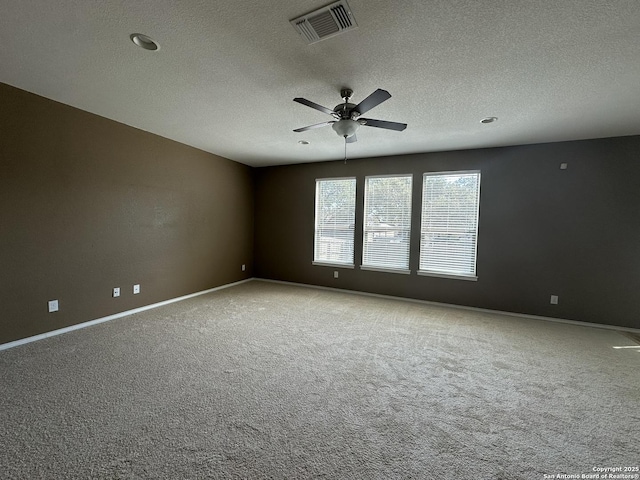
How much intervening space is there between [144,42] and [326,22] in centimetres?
135

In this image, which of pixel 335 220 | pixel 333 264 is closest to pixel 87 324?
pixel 333 264

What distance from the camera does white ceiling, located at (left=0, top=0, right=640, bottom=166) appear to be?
1622 mm

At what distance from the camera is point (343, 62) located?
210cm

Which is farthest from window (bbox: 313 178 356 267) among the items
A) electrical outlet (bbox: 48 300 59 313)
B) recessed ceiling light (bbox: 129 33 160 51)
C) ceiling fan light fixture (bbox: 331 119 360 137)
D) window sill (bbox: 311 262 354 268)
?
electrical outlet (bbox: 48 300 59 313)

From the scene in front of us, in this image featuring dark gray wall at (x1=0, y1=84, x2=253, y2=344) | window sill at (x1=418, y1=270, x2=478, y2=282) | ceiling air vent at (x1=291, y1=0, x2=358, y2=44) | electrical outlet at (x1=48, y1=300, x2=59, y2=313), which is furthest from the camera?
window sill at (x1=418, y1=270, x2=478, y2=282)

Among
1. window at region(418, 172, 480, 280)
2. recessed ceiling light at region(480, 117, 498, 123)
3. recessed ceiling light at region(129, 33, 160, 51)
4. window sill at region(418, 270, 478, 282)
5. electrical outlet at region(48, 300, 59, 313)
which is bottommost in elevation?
electrical outlet at region(48, 300, 59, 313)

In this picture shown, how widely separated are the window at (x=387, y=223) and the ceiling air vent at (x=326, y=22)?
3.30 metres

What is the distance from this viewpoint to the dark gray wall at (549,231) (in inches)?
139

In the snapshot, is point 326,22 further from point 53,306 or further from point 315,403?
point 53,306

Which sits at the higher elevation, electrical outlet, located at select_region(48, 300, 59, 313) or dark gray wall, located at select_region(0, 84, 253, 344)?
dark gray wall, located at select_region(0, 84, 253, 344)

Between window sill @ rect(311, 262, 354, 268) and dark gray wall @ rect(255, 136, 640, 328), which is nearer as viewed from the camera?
dark gray wall @ rect(255, 136, 640, 328)

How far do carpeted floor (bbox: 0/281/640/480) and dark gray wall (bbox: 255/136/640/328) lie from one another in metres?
0.63

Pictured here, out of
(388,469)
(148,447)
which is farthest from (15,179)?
(388,469)

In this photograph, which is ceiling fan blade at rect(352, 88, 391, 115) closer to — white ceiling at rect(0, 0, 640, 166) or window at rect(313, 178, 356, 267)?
white ceiling at rect(0, 0, 640, 166)
